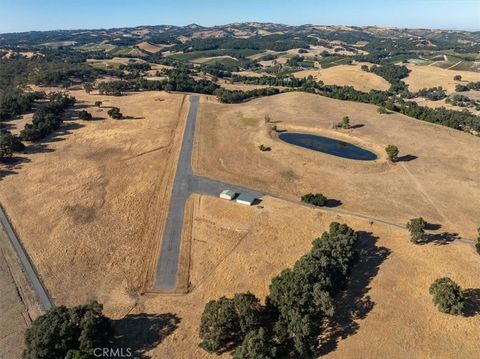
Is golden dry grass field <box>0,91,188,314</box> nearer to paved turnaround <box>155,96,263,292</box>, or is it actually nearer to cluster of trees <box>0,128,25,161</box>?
paved turnaround <box>155,96,263,292</box>

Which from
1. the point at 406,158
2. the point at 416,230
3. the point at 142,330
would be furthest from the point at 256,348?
the point at 406,158

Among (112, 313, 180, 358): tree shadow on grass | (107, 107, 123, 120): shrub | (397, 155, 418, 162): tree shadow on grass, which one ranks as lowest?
(112, 313, 180, 358): tree shadow on grass

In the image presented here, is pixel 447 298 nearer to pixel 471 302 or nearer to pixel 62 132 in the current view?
pixel 471 302

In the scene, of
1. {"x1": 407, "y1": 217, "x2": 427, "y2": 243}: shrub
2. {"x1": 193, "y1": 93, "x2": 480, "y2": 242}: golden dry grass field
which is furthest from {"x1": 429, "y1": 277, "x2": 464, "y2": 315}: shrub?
{"x1": 193, "y1": 93, "x2": 480, "y2": 242}: golden dry grass field

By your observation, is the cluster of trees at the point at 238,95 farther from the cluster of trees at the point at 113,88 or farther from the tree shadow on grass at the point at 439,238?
the tree shadow on grass at the point at 439,238

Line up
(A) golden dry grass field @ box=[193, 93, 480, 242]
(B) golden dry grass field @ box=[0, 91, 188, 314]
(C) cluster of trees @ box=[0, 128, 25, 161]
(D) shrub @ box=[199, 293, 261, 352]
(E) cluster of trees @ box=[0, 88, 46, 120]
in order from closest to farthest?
(D) shrub @ box=[199, 293, 261, 352]
(B) golden dry grass field @ box=[0, 91, 188, 314]
(A) golden dry grass field @ box=[193, 93, 480, 242]
(C) cluster of trees @ box=[0, 128, 25, 161]
(E) cluster of trees @ box=[0, 88, 46, 120]
